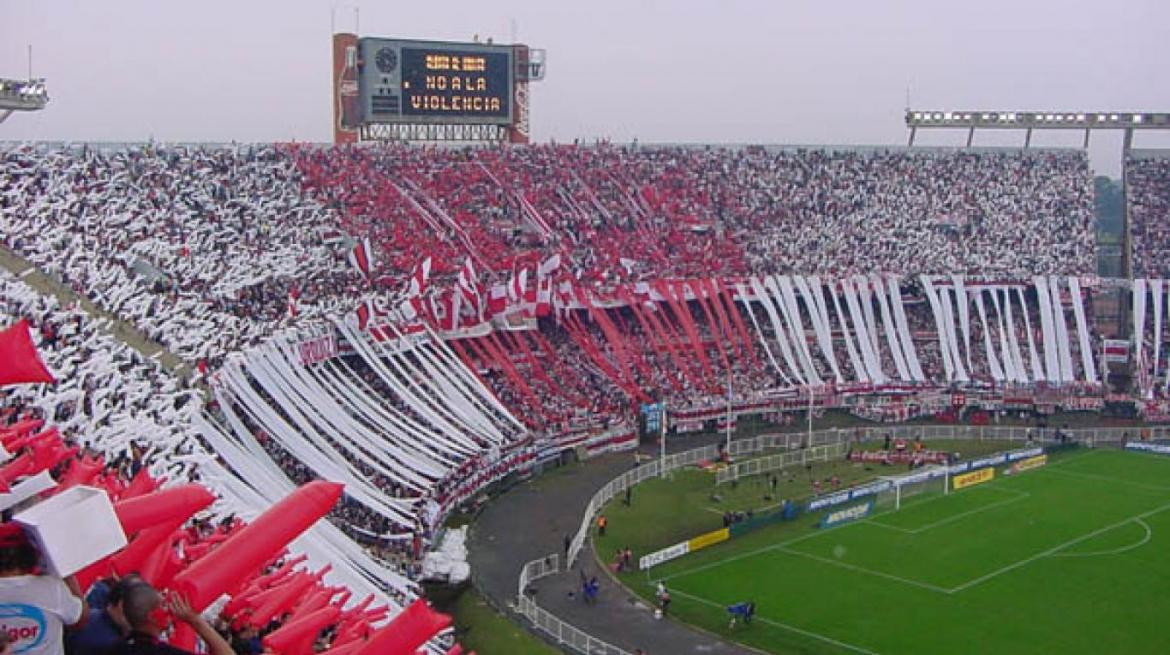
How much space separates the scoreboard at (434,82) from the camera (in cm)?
5091

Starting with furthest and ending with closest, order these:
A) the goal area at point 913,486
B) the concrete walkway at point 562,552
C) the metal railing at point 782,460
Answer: the metal railing at point 782,460
the goal area at point 913,486
the concrete walkway at point 562,552

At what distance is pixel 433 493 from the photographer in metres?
30.1

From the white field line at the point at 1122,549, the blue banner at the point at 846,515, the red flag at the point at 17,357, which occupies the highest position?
the red flag at the point at 17,357

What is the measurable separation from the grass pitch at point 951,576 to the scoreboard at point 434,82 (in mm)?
23063

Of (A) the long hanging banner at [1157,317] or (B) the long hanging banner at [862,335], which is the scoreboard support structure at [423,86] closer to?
(B) the long hanging banner at [862,335]

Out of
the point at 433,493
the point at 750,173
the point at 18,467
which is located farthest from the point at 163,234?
the point at 750,173

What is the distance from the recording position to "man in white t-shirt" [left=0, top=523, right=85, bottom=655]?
432 cm

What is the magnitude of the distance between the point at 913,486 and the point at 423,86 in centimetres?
2713

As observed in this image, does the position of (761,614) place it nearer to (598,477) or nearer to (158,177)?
(598,477)

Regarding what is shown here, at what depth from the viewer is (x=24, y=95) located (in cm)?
4353

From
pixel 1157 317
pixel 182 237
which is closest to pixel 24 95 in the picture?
pixel 182 237

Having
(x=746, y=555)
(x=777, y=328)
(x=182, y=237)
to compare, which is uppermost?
(x=182, y=237)

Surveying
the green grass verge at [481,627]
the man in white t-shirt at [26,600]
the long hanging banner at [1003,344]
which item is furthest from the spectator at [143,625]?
the long hanging banner at [1003,344]

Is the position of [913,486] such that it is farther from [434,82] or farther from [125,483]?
[125,483]
